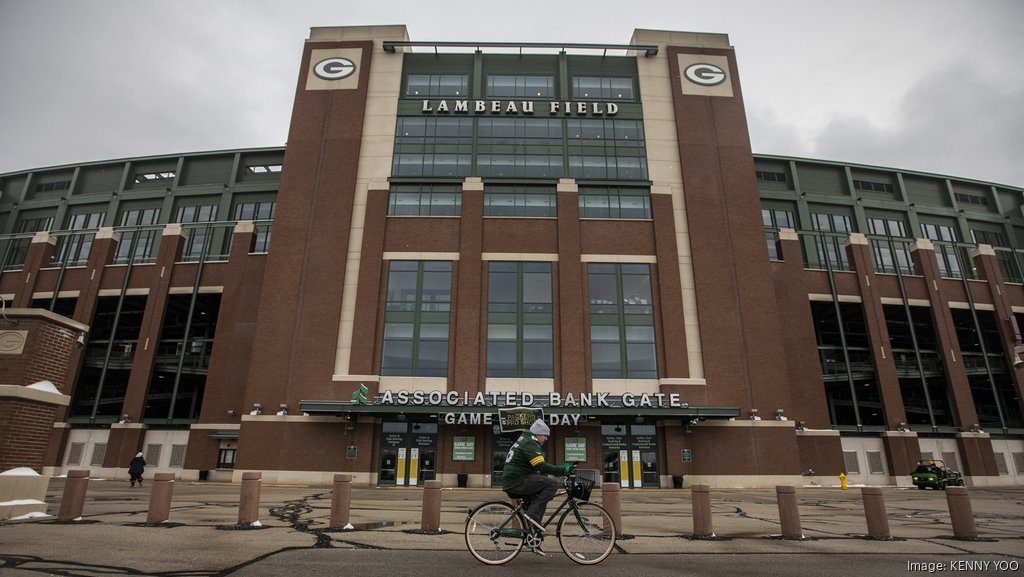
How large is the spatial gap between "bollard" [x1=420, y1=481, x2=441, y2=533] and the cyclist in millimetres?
3595

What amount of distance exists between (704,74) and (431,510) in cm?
3855

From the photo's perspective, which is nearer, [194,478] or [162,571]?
[162,571]

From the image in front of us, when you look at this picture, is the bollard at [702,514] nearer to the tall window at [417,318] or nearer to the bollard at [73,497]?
the bollard at [73,497]

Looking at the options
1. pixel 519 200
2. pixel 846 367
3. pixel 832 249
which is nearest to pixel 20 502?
pixel 519 200

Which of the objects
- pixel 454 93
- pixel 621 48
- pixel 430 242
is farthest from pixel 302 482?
pixel 621 48

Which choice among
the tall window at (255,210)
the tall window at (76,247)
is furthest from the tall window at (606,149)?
the tall window at (76,247)

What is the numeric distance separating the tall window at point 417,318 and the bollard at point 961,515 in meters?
25.1

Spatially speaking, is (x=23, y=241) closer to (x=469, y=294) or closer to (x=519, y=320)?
(x=469, y=294)

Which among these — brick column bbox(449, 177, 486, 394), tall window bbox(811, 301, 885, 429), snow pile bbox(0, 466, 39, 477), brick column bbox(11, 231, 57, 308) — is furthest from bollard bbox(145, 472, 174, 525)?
brick column bbox(11, 231, 57, 308)

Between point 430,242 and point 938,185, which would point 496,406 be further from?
point 938,185

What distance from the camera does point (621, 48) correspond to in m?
40.9

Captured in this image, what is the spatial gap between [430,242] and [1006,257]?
53.3 meters

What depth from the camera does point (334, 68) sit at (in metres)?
40.1

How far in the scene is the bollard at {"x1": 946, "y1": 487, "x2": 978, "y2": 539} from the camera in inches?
440
